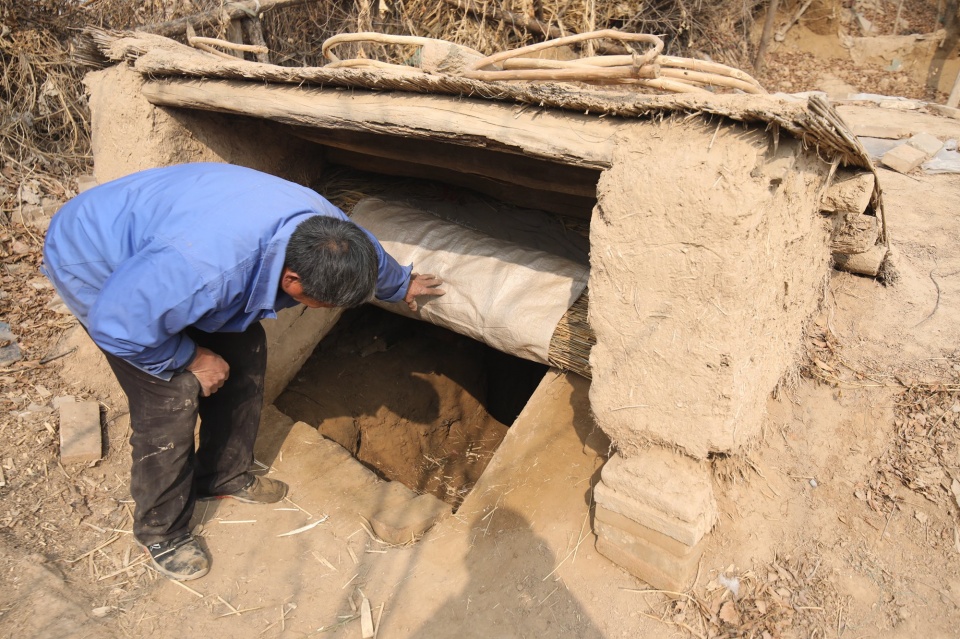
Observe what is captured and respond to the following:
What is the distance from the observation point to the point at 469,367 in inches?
198

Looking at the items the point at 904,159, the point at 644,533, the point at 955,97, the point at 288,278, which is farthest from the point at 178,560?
the point at 955,97

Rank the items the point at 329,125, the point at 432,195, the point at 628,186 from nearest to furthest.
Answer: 1. the point at 628,186
2. the point at 329,125
3. the point at 432,195

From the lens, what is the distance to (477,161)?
340cm

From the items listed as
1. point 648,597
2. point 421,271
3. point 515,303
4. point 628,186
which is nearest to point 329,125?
point 421,271

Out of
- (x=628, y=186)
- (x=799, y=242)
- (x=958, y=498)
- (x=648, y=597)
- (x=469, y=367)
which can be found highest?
(x=628, y=186)

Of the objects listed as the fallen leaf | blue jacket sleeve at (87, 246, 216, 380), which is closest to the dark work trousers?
blue jacket sleeve at (87, 246, 216, 380)

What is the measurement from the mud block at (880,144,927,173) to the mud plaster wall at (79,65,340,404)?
14.4 feet

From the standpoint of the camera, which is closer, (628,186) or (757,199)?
(757,199)

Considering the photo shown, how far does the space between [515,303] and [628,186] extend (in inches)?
43.8

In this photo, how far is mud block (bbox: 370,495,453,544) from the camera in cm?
290

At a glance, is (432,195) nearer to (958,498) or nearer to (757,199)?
(757,199)

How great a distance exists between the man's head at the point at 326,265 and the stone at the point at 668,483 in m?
1.21

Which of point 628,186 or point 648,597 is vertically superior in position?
point 628,186

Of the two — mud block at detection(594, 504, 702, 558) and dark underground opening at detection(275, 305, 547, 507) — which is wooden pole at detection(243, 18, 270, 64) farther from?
mud block at detection(594, 504, 702, 558)
